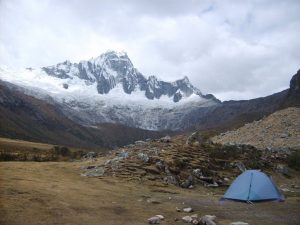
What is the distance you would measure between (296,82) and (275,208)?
16577 centimetres

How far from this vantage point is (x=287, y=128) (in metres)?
60.7

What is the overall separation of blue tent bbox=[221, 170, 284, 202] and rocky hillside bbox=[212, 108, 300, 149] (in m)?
27.7

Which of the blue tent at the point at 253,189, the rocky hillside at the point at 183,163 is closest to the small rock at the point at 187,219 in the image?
the blue tent at the point at 253,189

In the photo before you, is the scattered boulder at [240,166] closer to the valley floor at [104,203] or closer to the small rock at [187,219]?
the valley floor at [104,203]

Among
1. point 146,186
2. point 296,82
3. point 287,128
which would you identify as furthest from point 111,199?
point 296,82

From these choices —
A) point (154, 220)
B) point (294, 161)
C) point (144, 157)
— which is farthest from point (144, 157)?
point (294, 161)

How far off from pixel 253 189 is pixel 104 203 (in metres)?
8.99

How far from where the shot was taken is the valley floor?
720 inches

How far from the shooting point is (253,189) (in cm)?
2511

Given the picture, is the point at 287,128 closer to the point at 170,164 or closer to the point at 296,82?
the point at 170,164

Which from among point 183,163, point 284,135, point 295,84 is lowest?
point 183,163

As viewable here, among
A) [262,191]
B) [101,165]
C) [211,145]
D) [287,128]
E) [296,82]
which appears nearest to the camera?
[262,191]

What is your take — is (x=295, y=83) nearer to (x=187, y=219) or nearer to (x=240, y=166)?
(x=240, y=166)

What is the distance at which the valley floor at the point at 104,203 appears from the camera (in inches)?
720
